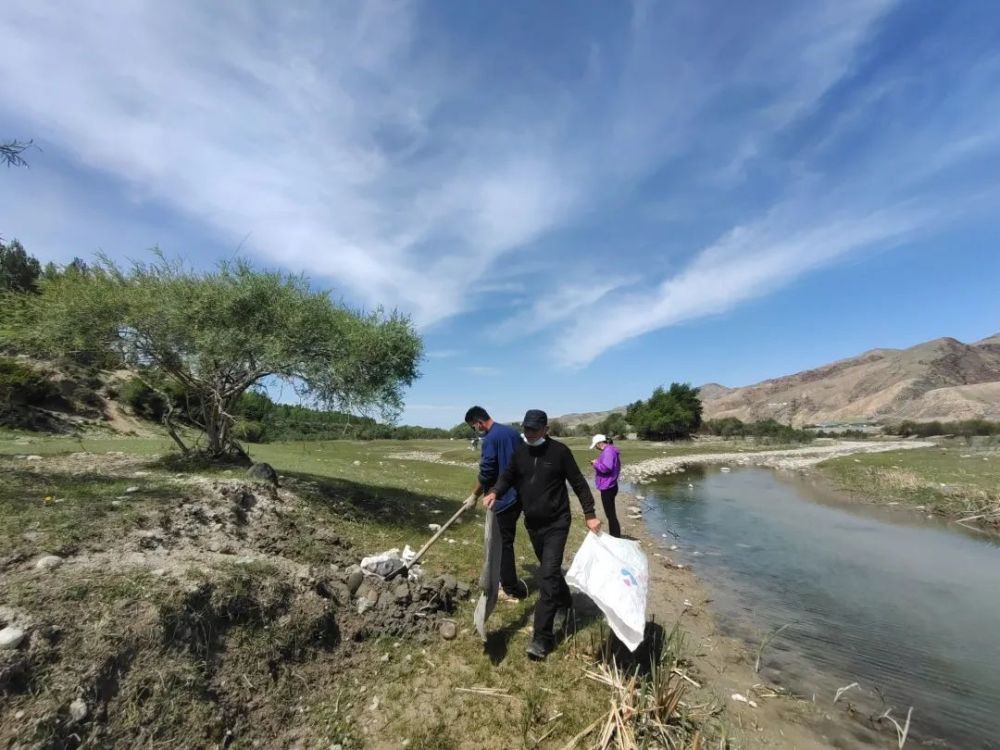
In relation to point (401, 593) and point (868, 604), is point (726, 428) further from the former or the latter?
point (401, 593)

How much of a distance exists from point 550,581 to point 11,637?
5.37 metres

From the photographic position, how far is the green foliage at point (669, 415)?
10425cm

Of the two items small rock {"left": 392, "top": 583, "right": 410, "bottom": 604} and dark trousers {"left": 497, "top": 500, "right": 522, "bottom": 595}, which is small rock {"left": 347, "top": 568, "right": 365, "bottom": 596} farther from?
dark trousers {"left": 497, "top": 500, "right": 522, "bottom": 595}

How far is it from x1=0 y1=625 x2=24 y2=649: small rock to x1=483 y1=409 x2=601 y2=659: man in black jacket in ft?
16.5

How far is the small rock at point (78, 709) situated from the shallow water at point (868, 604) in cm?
821

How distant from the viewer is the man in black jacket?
6500 millimetres

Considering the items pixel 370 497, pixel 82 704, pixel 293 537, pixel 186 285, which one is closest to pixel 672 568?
pixel 370 497

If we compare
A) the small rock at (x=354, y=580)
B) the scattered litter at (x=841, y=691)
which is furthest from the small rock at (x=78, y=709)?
the scattered litter at (x=841, y=691)

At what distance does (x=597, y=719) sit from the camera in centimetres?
500

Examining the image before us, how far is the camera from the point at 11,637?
4.14 meters

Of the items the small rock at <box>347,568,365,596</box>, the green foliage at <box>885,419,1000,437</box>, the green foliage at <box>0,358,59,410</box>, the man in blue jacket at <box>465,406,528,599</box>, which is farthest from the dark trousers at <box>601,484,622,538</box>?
the green foliage at <box>885,419,1000,437</box>

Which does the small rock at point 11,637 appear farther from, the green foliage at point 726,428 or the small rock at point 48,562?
the green foliage at point 726,428

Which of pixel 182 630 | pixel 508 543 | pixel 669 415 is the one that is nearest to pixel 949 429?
pixel 669 415

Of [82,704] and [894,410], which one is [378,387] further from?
[894,410]
